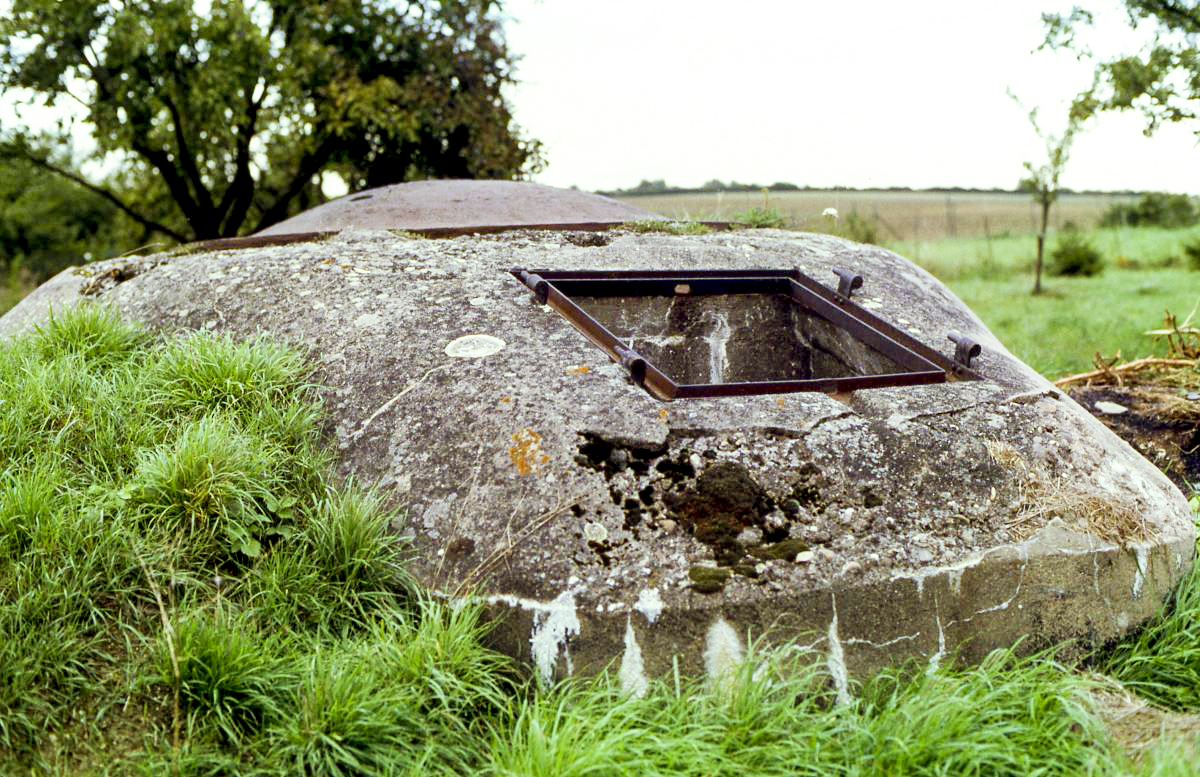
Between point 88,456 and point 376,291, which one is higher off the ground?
point 376,291

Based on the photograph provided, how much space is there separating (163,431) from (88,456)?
23 cm

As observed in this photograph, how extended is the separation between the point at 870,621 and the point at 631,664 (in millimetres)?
628

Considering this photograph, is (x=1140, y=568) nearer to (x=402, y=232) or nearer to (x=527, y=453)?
(x=527, y=453)

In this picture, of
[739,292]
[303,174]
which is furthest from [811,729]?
[303,174]

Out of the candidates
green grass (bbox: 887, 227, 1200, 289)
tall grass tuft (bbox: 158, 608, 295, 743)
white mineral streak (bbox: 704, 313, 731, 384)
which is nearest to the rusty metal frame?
white mineral streak (bbox: 704, 313, 731, 384)

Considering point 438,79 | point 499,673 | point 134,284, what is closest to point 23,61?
point 438,79

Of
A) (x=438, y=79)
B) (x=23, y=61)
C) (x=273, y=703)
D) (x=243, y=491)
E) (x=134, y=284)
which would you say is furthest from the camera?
(x=438, y=79)

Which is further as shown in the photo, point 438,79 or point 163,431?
point 438,79

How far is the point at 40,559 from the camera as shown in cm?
261

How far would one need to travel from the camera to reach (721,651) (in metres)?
2.48

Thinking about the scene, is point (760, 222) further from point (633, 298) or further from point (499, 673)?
point (499, 673)

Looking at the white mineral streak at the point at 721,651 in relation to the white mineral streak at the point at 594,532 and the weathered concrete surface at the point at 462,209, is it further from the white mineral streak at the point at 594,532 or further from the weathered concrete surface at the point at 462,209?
the weathered concrete surface at the point at 462,209

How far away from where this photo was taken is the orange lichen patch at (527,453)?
109 inches

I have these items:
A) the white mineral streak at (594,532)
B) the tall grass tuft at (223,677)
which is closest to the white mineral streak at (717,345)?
the white mineral streak at (594,532)
